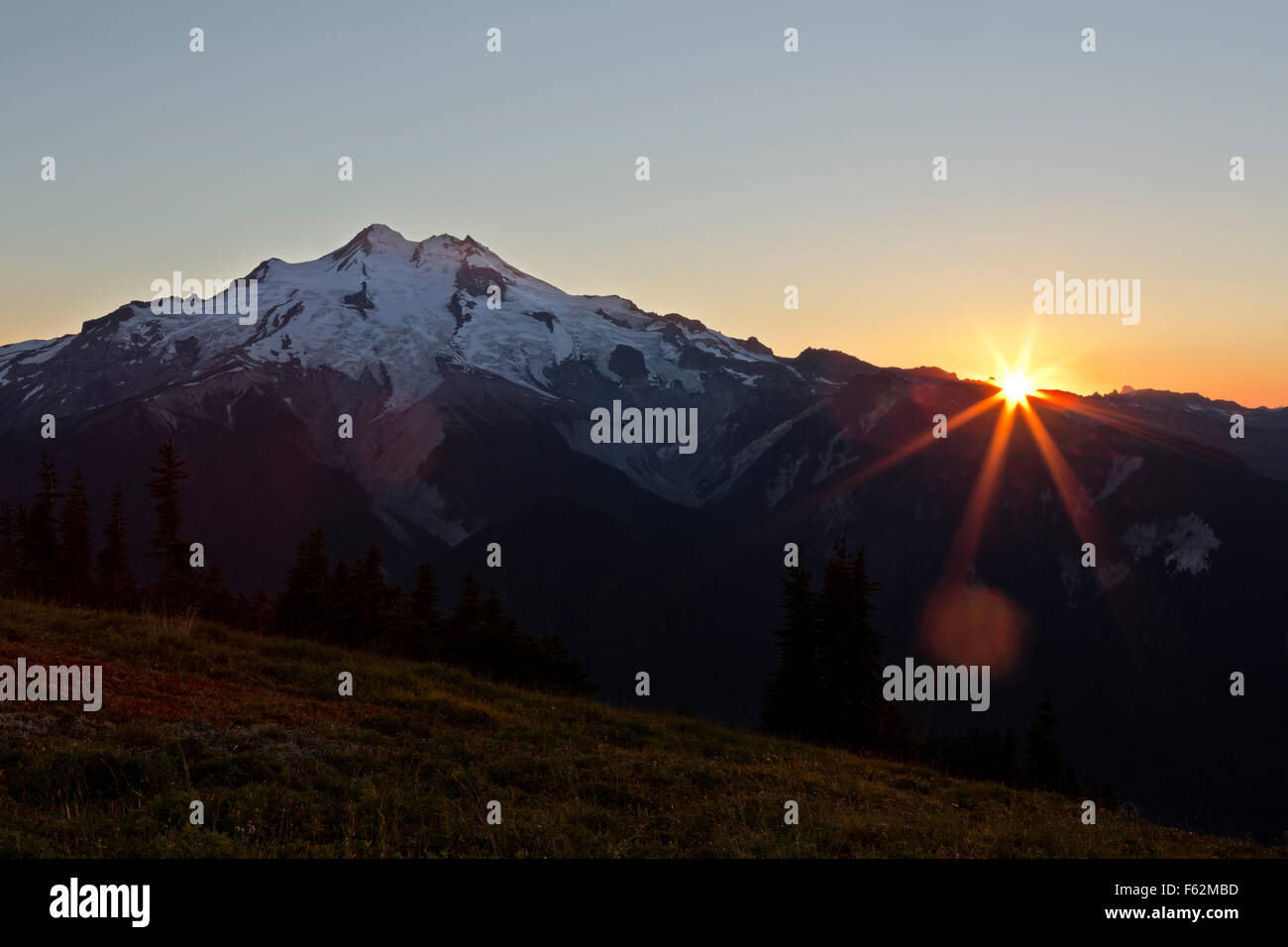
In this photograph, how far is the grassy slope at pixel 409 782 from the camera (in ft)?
39.2

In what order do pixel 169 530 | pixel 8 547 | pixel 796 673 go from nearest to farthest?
pixel 796 673, pixel 169 530, pixel 8 547

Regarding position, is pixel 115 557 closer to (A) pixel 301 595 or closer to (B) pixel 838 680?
(A) pixel 301 595

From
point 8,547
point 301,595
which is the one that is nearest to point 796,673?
point 301,595

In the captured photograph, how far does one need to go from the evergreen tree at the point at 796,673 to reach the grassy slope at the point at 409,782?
1925cm

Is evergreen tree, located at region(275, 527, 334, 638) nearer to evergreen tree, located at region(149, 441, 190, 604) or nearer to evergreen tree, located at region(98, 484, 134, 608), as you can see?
evergreen tree, located at region(149, 441, 190, 604)

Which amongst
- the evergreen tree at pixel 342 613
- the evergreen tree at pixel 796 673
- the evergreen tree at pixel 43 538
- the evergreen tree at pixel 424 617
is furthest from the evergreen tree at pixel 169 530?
the evergreen tree at pixel 796 673

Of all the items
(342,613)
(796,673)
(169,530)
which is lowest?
(796,673)

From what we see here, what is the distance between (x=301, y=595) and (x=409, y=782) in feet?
127

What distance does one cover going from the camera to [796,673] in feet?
146
